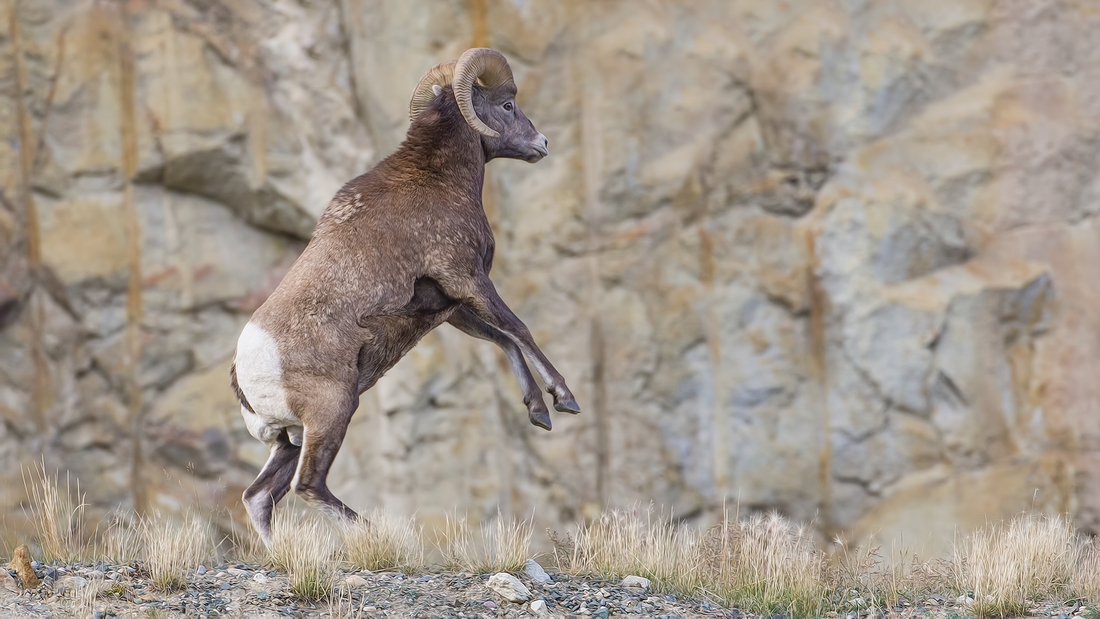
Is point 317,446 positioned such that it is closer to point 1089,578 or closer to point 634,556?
point 634,556

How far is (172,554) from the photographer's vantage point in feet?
16.9

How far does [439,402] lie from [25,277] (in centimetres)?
422

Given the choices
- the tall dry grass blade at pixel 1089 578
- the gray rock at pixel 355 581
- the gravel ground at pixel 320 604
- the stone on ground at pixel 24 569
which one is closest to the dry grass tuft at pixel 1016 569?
the tall dry grass blade at pixel 1089 578

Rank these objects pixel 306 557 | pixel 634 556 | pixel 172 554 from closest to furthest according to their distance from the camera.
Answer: pixel 306 557
pixel 172 554
pixel 634 556

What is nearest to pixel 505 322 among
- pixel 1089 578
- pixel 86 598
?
pixel 86 598

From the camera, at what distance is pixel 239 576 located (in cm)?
527

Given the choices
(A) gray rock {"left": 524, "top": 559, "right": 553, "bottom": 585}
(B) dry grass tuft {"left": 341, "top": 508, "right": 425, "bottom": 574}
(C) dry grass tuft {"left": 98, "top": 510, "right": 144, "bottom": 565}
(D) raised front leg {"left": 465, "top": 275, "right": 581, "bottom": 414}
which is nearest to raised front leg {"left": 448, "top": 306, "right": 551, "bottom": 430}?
(D) raised front leg {"left": 465, "top": 275, "right": 581, "bottom": 414}

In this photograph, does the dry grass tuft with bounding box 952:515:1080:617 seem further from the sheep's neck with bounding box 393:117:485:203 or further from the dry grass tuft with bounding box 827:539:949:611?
the sheep's neck with bounding box 393:117:485:203

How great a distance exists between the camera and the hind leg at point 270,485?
5414 millimetres

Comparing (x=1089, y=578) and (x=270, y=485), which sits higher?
(x=270, y=485)

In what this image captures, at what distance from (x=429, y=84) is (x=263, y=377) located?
1.58 metres

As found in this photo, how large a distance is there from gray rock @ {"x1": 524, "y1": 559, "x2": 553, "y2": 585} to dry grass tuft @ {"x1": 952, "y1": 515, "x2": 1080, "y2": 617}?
6.19ft

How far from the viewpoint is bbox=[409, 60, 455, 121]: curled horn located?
572 cm

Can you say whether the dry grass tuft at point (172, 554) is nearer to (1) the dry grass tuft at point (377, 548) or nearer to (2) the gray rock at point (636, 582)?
(1) the dry grass tuft at point (377, 548)
